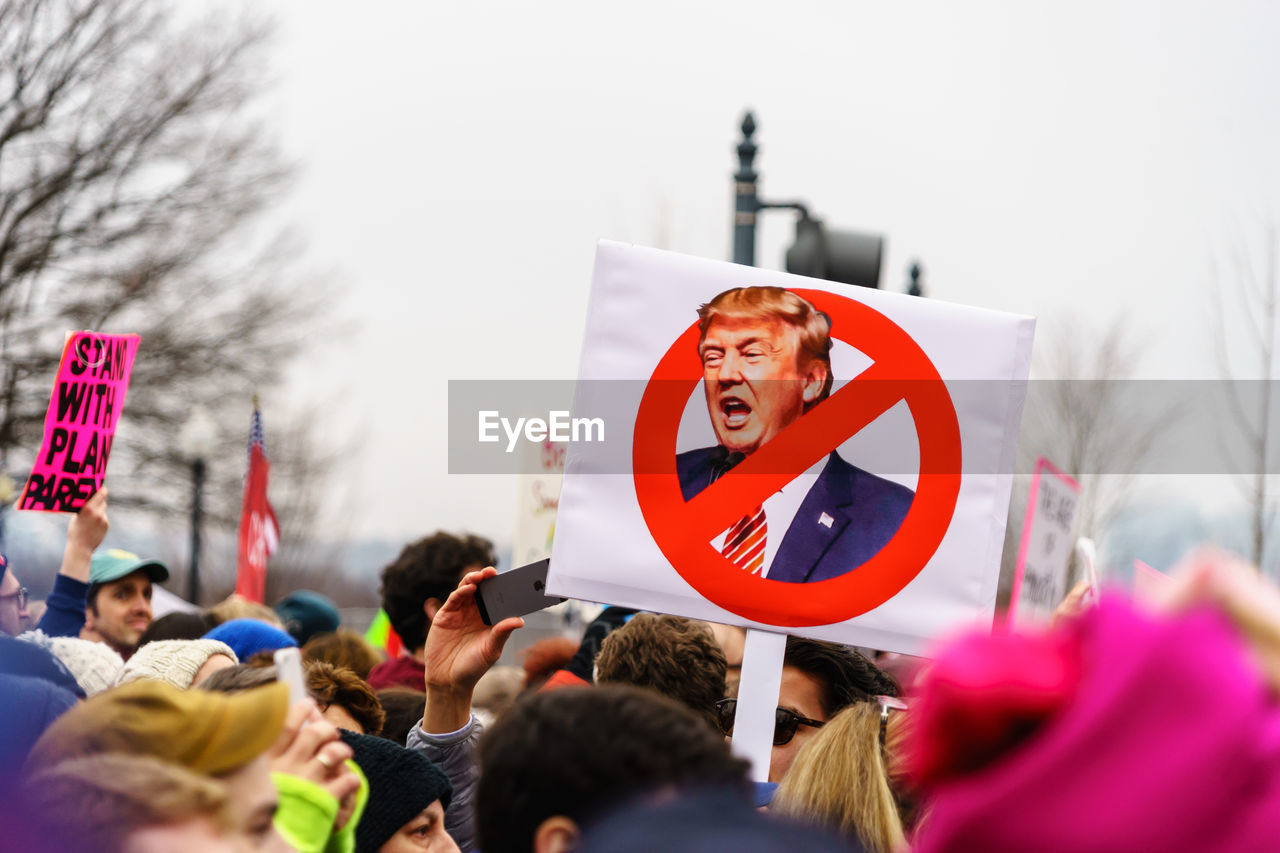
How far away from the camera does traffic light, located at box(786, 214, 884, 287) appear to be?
718cm

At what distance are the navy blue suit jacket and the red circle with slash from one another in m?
0.02

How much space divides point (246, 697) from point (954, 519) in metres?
2.13

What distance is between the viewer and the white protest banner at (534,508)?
8.27 metres

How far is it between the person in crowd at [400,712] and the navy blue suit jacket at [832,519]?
1266 millimetres

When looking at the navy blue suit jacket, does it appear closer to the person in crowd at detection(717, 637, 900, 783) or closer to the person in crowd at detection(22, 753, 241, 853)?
the person in crowd at detection(717, 637, 900, 783)

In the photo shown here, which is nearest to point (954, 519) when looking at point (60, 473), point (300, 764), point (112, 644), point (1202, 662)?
point (300, 764)

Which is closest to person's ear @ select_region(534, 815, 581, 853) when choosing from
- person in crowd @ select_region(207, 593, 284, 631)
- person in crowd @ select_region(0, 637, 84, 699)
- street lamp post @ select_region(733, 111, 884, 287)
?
person in crowd @ select_region(0, 637, 84, 699)

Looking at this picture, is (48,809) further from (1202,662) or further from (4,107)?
(4,107)

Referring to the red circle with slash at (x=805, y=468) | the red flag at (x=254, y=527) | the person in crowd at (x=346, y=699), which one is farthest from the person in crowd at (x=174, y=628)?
the red flag at (x=254, y=527)

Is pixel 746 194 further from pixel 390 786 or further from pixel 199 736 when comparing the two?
pixel 199 736

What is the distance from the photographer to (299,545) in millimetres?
33219

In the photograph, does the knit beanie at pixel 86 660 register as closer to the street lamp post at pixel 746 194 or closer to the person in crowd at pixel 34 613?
the person in crowd at pixel 34 613

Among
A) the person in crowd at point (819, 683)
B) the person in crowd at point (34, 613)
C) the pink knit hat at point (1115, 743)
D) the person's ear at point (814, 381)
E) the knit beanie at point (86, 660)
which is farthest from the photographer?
the person in crowd at point (34, 613)

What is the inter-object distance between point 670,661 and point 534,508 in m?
4.61
